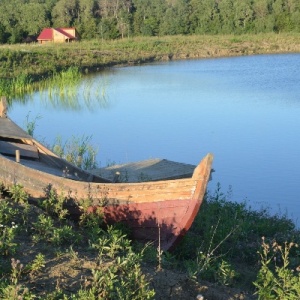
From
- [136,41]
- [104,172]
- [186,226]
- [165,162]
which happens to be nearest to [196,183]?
[186,226]

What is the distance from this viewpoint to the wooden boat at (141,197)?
217 inches

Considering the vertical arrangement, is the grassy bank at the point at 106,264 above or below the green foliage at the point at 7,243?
below

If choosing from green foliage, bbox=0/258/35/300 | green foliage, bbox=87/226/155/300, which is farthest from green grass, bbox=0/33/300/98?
green foliage, bbox=0/258/35/300

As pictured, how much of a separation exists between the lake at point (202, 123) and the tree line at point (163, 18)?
76.4 feet

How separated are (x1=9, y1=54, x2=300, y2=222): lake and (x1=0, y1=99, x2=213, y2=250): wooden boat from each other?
130 inches

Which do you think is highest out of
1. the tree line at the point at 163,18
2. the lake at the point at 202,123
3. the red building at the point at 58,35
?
the tree line at the point at 163,18

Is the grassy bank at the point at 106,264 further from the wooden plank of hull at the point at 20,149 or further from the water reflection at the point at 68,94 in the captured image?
the water reflection at the point at 68,94

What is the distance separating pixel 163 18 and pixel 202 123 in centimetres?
3718

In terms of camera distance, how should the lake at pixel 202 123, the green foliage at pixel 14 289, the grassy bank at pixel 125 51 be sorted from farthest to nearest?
the grassy bank at pixel 125 51 → the lake at pixel 202 123 → the green foliage at pixel 14 289

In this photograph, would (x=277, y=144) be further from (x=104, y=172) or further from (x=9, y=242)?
(x=9, y=242)

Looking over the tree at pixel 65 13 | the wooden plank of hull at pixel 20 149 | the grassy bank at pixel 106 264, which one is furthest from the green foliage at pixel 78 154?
the tree at pixel 65 13

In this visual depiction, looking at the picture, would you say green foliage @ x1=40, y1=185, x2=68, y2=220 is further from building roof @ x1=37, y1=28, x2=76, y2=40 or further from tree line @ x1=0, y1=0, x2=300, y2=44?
tree line @ x1=0, y1=0, x2=300, y2=44

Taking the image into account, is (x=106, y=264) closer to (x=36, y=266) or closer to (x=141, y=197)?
(x=36, y=266)

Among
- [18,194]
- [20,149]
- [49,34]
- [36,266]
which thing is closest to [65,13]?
[49,34]
